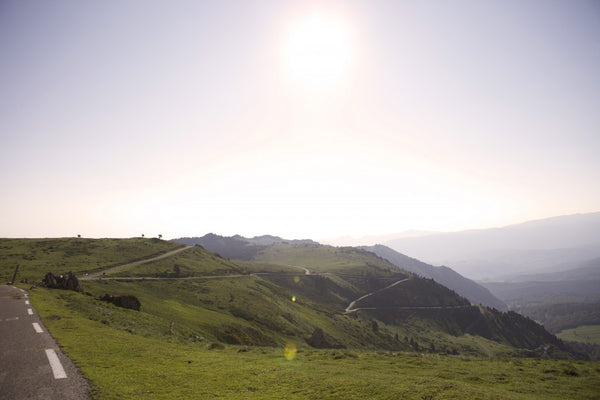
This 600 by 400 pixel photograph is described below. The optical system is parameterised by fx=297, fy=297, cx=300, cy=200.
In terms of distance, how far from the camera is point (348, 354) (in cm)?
2934

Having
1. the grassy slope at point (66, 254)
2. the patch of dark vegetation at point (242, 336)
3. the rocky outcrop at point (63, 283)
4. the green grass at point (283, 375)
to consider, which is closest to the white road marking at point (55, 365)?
the green grass at point (283, 375)

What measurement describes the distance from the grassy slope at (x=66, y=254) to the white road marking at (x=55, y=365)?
233 feet

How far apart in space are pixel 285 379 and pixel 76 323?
19.1 meters

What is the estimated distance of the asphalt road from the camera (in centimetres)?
1133

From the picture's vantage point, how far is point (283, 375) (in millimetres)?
17891

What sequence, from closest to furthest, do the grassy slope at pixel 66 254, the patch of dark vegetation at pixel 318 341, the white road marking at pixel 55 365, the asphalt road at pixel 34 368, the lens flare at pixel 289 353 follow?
1. the asphalt road at pixel 34 368
2. the white road marking at pixel 55 365
3. the lens flare at pixel 289 353
4. the patch of dark vegetation at pixel 318 341
5. the grassy slope at pixel 66 254

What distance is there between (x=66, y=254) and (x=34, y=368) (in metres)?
115

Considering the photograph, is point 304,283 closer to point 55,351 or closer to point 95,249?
point 95,249

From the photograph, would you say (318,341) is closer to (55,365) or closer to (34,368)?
(55,365)

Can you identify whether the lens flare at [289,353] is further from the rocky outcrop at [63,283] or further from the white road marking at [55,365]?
the rocky outcrop at [63,283]

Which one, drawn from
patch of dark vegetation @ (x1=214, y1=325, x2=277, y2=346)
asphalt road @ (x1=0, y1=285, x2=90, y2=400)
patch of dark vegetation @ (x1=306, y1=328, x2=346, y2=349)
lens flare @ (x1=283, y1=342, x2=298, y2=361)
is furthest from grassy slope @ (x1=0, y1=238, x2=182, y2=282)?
lens flare @ (x1=283, y1=342, x2=298, y2=361)

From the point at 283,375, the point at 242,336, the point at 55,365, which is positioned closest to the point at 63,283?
the point at 242,336

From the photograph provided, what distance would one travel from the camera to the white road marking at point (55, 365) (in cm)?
1291

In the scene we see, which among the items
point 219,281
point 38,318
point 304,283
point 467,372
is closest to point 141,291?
point 219,281
